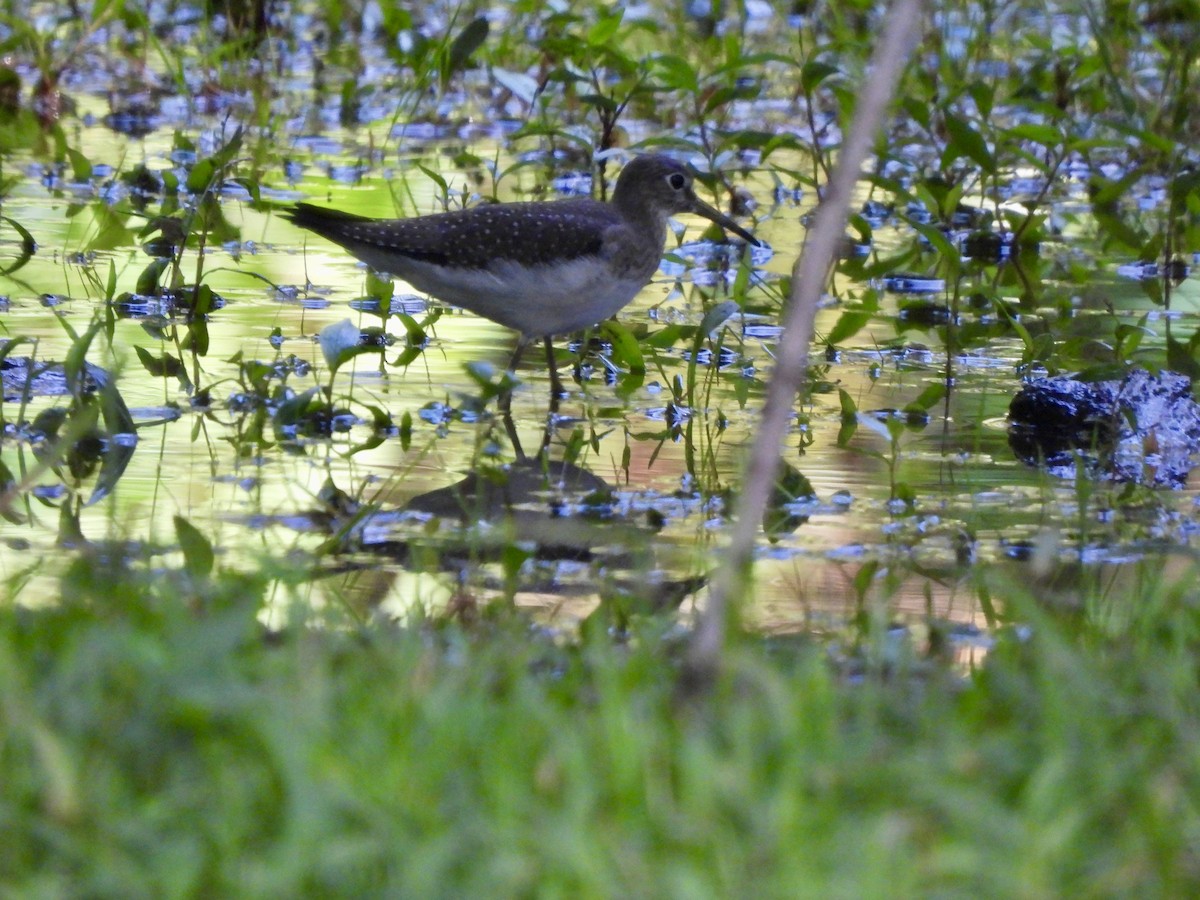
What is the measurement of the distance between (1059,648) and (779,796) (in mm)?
789

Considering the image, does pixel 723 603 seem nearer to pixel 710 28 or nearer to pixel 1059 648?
pixel 1059 648

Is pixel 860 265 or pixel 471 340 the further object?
pixel 860 265

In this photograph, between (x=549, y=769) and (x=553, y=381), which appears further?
(x=553, y=381)

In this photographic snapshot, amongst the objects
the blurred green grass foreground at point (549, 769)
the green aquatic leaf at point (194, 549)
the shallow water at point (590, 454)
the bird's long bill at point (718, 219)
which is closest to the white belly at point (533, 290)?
the shallow water at point (590, 454)

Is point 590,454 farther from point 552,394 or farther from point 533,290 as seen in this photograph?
point 533,290

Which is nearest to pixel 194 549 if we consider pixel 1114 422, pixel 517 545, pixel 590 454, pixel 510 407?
pixel 517 545

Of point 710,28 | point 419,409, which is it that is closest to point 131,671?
point 419,409

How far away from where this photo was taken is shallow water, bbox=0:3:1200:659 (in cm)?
412

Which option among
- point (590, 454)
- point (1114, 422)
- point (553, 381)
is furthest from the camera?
point (553, 381)

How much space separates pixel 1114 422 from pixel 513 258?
202 cm

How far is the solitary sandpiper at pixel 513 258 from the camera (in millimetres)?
5934

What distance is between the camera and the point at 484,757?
8.73 feet

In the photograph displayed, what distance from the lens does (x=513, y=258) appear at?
19.5 ft

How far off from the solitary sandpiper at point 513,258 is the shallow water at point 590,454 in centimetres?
27
